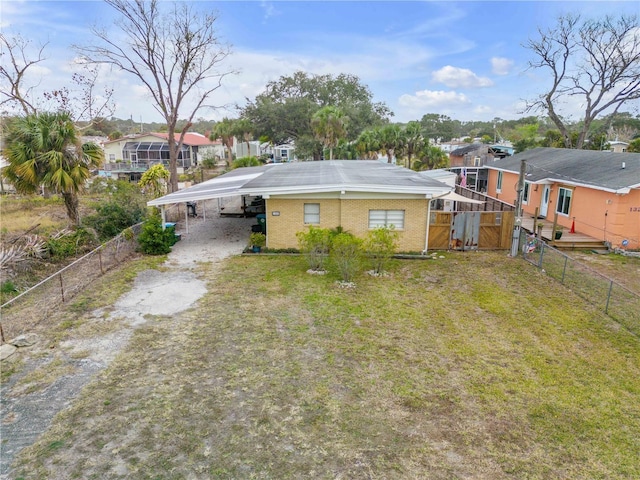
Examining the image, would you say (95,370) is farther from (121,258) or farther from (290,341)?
(121,258)

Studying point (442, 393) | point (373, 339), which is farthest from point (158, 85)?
point (442, 393)

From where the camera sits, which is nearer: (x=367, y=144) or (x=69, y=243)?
(x=69, y=243)

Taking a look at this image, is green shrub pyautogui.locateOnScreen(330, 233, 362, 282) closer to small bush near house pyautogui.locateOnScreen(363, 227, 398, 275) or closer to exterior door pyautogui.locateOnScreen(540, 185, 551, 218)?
small bush near house pyautogui.locateOnScreen(363, 227, 398, 275)

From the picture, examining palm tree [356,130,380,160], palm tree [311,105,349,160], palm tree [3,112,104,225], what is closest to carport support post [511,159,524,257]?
palm tree [3,112,104,225]

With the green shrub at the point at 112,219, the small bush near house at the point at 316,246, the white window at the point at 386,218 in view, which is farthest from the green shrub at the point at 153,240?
the white window at the point at 386,218

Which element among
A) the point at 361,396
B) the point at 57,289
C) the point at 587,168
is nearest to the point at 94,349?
the point at 57,289

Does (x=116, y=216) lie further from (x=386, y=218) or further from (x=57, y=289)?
(x=386, y=218)

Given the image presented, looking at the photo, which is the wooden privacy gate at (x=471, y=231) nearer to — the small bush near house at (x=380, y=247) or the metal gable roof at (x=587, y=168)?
the small bush near house at (x=380, y=247)
